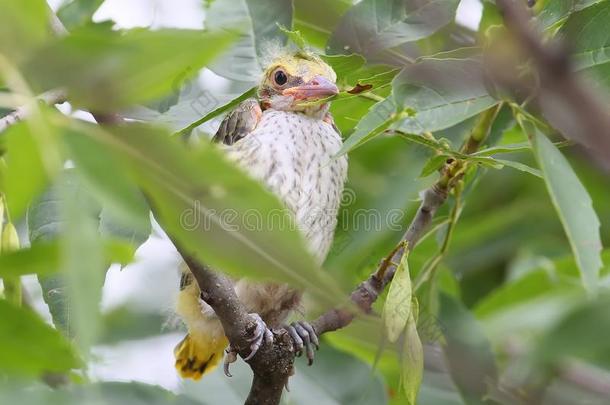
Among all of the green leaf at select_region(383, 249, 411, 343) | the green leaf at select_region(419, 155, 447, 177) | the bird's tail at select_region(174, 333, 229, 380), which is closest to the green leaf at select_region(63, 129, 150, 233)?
the green leaf at select_region(383, 249, 411, 343)

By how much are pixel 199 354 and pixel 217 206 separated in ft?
6.67

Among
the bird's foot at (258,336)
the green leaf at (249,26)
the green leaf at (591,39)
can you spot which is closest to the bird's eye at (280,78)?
the green leaf at (249,26)

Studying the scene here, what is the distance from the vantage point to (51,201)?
7.13 feet

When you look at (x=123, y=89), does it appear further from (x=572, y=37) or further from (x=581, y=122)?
(x=572, y=37)

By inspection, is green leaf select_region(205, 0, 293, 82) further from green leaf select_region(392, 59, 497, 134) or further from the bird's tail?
the bird's tail

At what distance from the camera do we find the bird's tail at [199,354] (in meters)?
3.12

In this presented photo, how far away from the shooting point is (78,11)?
258 centimetres

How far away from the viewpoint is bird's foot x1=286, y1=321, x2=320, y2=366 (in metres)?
2.57

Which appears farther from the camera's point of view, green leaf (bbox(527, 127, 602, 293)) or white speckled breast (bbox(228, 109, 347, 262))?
white speckled breast (bbox(228, 109, 347, 262))

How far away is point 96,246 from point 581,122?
52 cm

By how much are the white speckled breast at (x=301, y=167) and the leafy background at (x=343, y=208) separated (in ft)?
Answer: 0.28

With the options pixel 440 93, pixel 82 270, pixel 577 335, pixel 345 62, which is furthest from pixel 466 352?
pixel 82 270

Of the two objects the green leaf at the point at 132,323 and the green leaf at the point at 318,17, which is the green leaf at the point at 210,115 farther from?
the green leaf at the point at 132,323

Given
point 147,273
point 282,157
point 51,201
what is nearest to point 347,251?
point 282,157
